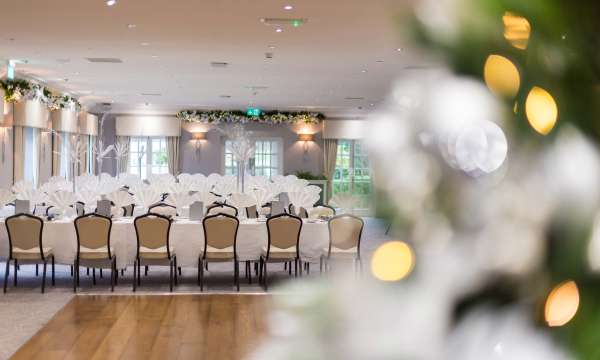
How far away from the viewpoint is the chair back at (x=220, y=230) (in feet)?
30.8

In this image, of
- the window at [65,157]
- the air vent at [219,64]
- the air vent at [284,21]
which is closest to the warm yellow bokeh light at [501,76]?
the air vent at [284,21]

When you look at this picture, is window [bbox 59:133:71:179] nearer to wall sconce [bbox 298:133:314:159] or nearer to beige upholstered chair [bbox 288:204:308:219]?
wall sconce [bbox 298:133:314:159]

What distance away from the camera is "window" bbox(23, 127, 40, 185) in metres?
17.1

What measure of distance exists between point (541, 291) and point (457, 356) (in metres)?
0.07

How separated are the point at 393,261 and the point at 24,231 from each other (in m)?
9.37

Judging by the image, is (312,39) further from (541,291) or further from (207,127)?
(207,127)

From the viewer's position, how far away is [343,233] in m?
9.86

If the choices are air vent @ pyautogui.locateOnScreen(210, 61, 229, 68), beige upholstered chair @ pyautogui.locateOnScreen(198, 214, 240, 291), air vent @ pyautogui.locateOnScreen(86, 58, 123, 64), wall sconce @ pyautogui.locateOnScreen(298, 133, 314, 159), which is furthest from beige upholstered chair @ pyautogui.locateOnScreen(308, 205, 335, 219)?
wall sconce @ pyautogui.locateOnScreen(298, 133, 314, 159)

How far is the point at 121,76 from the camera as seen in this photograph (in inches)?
632

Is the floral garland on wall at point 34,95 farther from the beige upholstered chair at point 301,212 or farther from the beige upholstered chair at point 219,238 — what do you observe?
the beige upholstered chair at point 219,238

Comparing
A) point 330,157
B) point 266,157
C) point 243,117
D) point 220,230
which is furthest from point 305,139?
point 220,230

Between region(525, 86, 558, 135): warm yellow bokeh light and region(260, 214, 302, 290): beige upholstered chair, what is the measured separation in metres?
9.08

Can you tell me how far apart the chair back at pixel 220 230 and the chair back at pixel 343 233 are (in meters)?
1.23

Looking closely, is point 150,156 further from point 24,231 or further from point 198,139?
point 24,231
